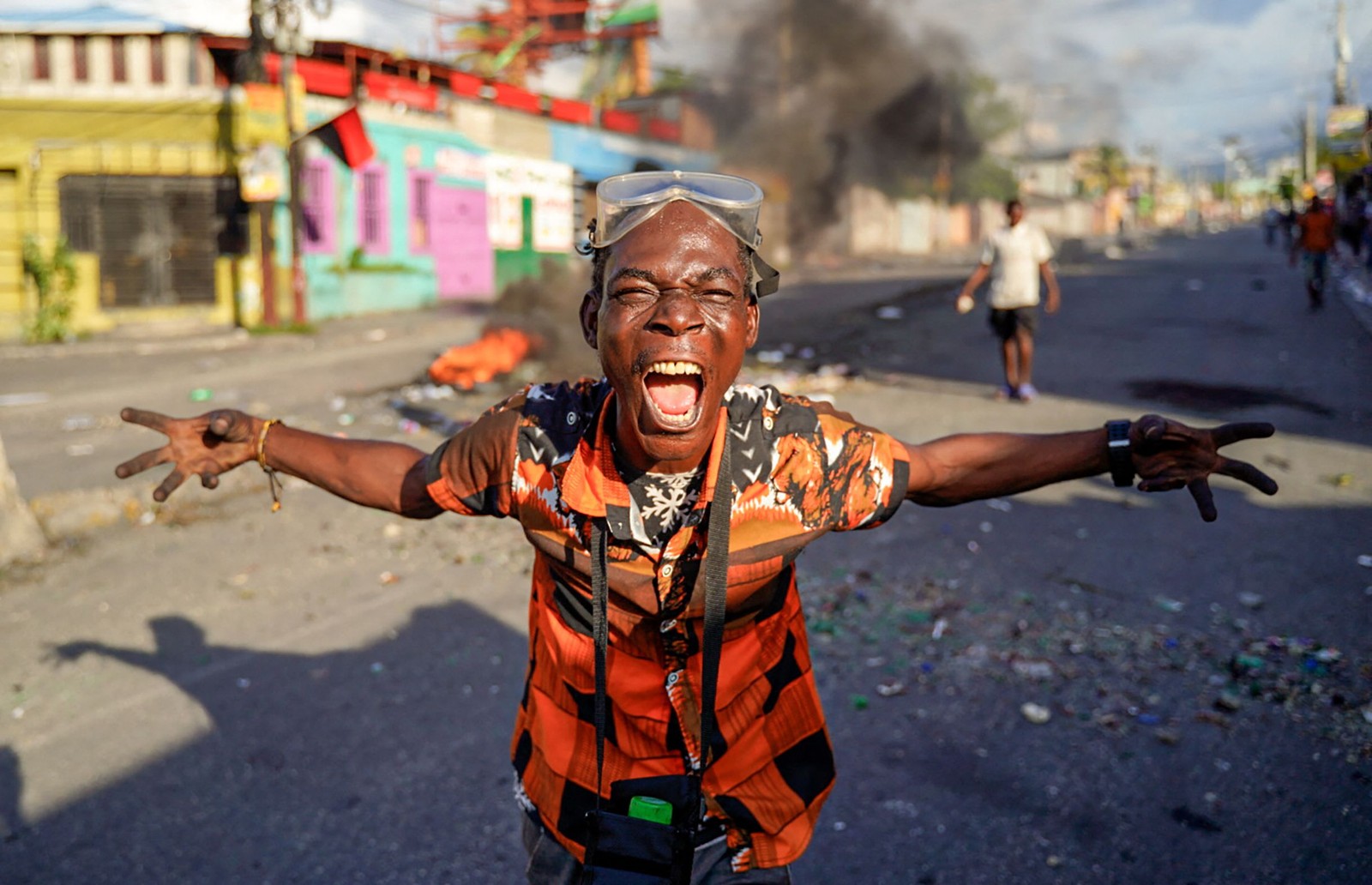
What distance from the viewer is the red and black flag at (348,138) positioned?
1845 centimetres

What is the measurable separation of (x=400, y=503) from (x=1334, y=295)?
67.0 ft

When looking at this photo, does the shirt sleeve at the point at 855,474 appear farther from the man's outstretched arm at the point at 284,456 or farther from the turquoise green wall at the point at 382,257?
the turquoise green wall at the point at 382,257

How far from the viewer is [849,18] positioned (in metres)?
32.8

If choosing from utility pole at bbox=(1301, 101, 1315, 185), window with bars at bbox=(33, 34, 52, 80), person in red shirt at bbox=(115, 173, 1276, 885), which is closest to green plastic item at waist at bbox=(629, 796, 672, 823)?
person in red shirt at bbox=(115, 173, 1276, 885)

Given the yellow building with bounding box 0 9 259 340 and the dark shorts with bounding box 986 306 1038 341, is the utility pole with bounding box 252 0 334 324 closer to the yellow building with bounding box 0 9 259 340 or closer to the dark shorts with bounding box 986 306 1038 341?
the yellow building with bounding box 0 9 259 340

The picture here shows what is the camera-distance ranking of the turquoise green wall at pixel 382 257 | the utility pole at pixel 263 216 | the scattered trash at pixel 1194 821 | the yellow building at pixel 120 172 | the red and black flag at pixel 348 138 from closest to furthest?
the scattered trash at pixel 1194 821
the utility pole at pixel 263 216
the yellow building at pixel 120 172
the red and black flag at pixel 348 138
the turquoise green wall at pixel 382 257

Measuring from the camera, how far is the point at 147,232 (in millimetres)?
18312

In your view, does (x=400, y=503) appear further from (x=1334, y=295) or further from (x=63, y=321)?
(x=1334, y=295)

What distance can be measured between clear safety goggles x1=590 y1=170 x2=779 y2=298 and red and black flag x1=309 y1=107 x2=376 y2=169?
18030 millimetres

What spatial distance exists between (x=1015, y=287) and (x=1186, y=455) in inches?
295

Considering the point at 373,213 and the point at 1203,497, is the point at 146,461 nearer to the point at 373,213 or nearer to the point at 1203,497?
the point at 1203,497

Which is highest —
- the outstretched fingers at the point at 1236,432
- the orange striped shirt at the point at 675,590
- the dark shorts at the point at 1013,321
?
the dark shorts at the point at 1013,321

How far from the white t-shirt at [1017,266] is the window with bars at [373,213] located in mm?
14284

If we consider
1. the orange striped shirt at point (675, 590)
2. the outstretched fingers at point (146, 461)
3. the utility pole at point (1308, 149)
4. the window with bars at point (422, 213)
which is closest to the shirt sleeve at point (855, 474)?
the orange striped shirt at point (675, 590)
